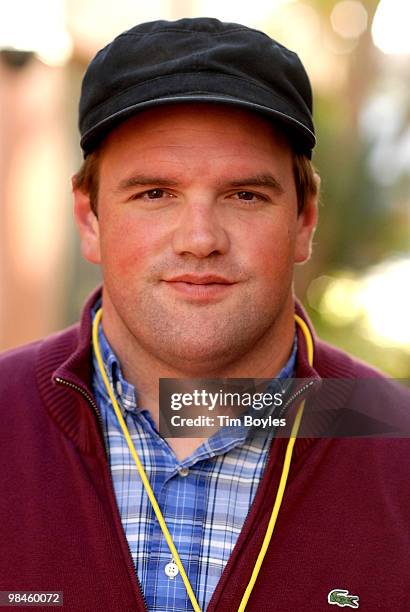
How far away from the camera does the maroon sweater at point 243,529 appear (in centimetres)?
208

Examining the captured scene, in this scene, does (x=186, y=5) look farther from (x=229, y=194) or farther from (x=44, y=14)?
(x=229, y=194)

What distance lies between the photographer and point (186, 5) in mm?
7906

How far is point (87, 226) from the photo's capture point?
2.57 m

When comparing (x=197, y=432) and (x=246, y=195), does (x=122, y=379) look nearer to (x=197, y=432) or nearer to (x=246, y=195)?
(x=197, y=432)

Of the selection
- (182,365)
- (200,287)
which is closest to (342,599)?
(182,365)

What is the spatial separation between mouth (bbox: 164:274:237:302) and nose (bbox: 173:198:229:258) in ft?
0.22

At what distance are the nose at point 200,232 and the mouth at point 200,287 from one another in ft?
0.22

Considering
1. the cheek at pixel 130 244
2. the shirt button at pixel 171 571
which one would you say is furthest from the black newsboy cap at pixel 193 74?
the shirt button at pixel 171 571

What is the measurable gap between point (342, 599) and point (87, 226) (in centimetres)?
121

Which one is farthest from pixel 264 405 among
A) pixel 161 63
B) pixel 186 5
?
pixel 186 5

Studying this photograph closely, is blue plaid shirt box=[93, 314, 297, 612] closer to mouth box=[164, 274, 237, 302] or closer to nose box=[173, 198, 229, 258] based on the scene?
mouth box=[164, 274, 237, 302]

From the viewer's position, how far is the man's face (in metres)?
2.19

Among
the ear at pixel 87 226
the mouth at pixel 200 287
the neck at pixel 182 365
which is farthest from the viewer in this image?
the ear at pixel 87 226

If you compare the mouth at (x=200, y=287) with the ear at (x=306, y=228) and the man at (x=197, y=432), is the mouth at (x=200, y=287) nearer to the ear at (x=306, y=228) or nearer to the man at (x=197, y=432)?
the man at (x=197, y=432)
